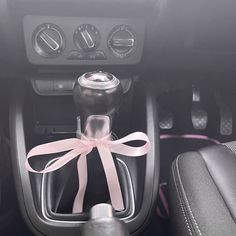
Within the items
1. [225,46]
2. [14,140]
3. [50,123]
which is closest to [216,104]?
[225,46]

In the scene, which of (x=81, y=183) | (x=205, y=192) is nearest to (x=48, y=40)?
(x=81, y=183)

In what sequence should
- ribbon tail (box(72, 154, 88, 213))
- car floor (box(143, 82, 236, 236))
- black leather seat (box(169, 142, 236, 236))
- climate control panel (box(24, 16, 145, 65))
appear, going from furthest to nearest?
car floor (box(143, 82, 236, 236)) → climate control panel (box(24, 16, 145, 65)) → ribbon tail (box(72, 154, 88, 213)) → black leather seat (box(169, 142, 236, 236))

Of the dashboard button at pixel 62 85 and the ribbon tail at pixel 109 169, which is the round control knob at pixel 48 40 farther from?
the ribbon tail at pixel 109 169

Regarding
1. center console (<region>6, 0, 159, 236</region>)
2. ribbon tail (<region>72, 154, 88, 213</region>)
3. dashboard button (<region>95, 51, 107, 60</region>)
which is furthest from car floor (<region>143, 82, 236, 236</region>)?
ribbon tail (<region>72, 154, 88, 213</region>)

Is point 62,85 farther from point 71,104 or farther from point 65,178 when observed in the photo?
point 65,178

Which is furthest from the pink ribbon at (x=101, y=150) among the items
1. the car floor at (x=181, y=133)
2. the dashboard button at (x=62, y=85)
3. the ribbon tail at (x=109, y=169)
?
the car floor at (x=181, y=133)

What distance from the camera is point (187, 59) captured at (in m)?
1.05

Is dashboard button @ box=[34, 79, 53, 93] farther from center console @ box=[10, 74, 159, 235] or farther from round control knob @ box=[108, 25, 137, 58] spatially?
round control knob @ box=[108, 25, 137, 58]

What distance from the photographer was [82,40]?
86cm

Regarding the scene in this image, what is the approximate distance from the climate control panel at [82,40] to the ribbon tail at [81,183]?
0.26 m

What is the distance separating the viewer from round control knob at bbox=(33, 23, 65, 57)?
856 millimetres

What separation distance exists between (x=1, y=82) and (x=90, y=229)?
65 cm

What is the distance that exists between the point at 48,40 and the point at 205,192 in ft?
1.38

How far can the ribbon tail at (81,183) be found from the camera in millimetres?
705
